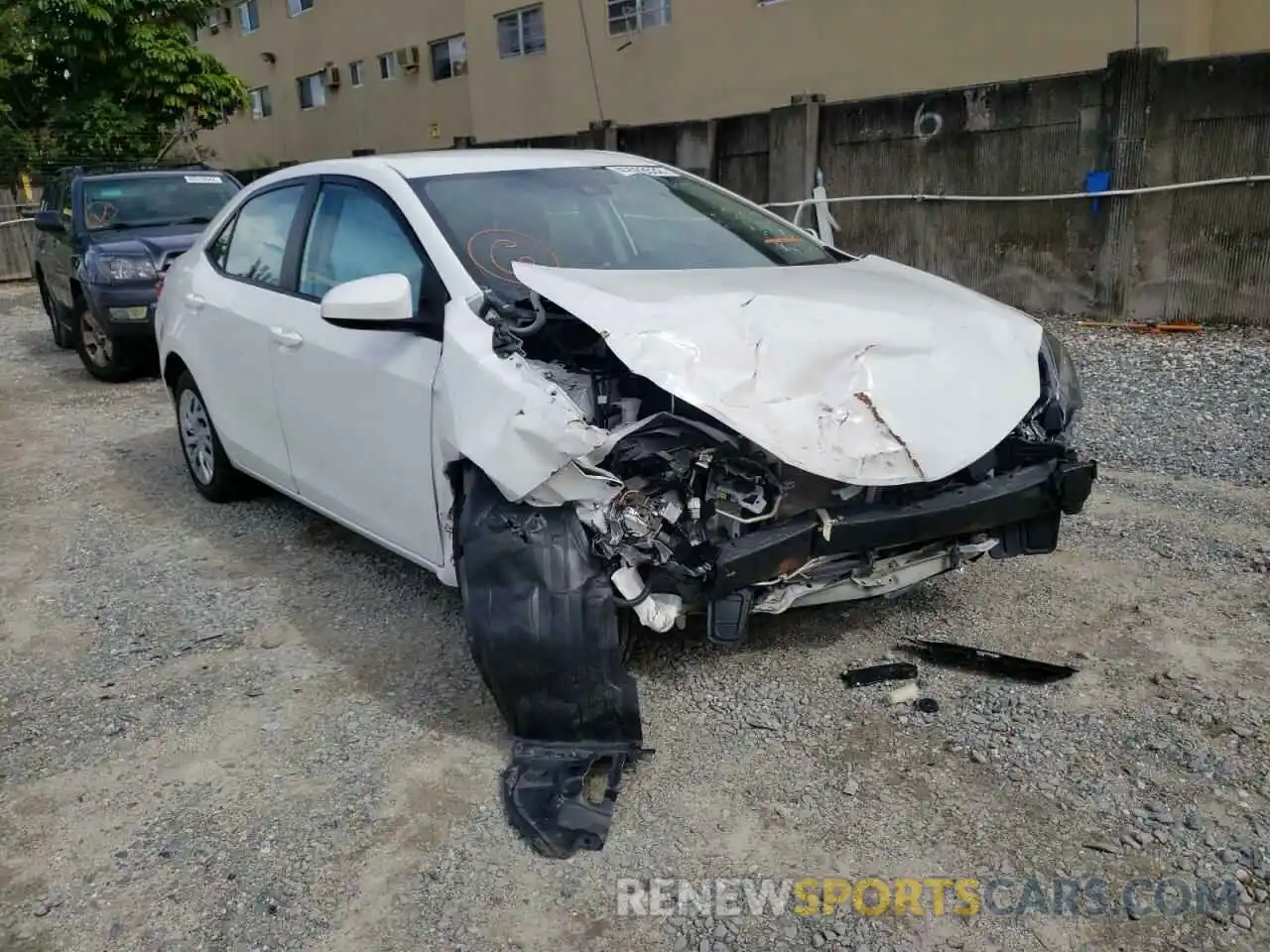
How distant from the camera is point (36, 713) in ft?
11.6

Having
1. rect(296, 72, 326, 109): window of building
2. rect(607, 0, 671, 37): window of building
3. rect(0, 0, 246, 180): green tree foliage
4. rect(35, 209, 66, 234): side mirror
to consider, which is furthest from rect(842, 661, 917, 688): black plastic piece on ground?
rect(296, 72, 326, 109): window of building

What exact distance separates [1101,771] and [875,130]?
8104 mm

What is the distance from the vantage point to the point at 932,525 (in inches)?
126

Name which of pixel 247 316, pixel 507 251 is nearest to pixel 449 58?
pixel 247 316

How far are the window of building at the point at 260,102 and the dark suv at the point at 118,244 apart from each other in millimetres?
20318

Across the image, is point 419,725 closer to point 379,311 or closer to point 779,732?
point 779,732

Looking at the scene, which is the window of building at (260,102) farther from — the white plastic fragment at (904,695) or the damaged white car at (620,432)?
the white plastic fragment at (904,695)

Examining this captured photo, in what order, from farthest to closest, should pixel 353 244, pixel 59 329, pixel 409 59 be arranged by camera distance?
pixel 409 59 < pixel 59 329 < pixel 353 244

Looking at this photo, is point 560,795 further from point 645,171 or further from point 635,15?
point 635,15

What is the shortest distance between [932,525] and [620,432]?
3.39 ft

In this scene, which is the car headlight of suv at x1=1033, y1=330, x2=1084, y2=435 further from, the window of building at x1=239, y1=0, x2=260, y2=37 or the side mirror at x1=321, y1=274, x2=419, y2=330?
the window of building at x1=239, y1=0, x2=260, y2=37

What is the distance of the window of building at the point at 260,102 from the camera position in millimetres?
29188

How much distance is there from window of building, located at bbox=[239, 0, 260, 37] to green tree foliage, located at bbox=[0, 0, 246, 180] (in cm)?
691

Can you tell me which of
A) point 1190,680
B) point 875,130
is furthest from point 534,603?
point 875,130
